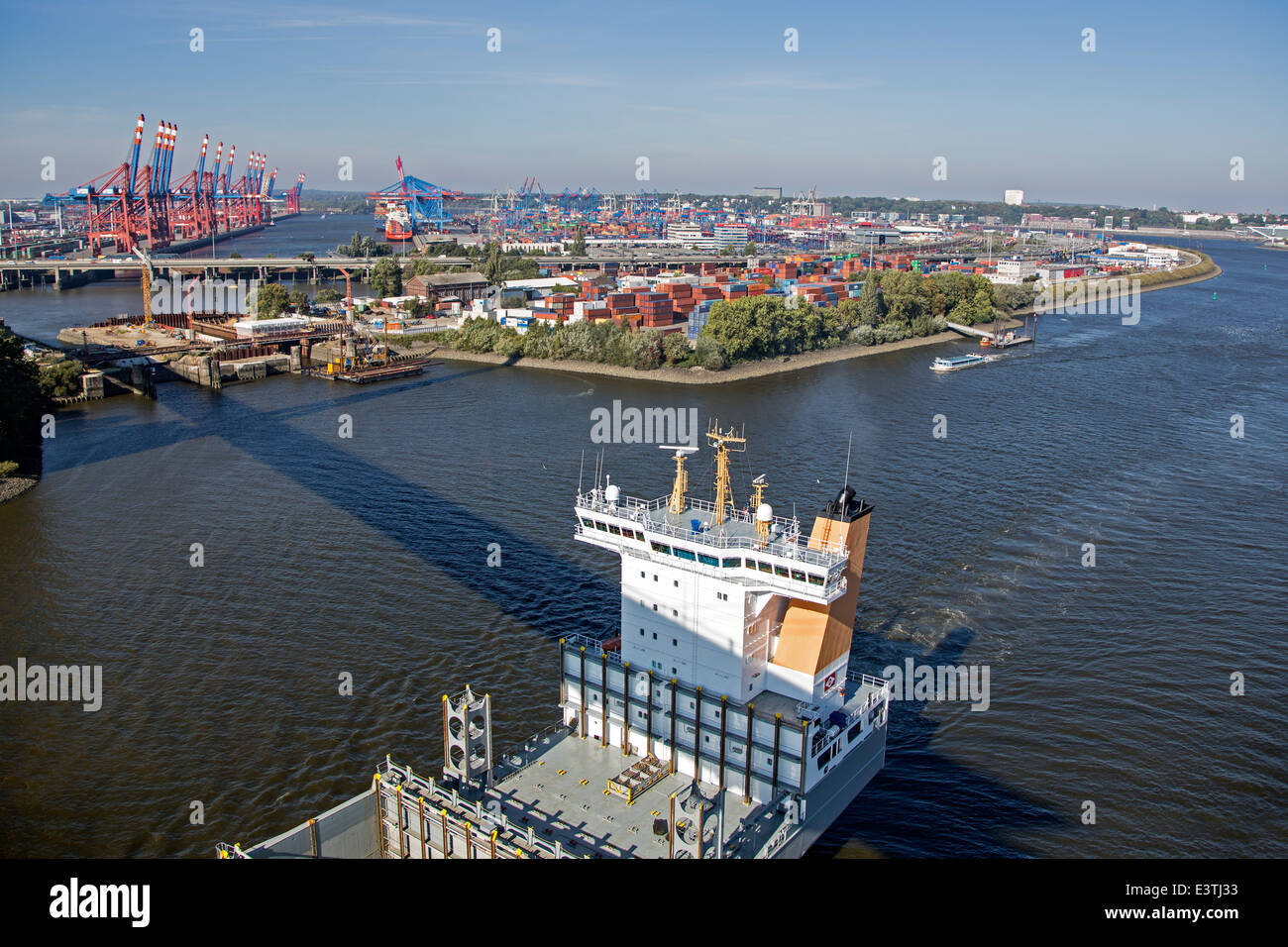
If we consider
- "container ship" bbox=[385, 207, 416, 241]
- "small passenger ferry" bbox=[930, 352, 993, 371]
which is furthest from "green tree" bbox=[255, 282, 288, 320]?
"container ship" bbox=[385, 207, 416, 241]

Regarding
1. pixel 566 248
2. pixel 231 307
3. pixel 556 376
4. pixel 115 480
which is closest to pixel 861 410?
pixel 556 376

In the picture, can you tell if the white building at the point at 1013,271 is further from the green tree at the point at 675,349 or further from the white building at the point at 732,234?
the white building at the point at 732,234

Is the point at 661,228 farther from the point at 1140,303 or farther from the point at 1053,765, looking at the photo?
the point at 1053,765

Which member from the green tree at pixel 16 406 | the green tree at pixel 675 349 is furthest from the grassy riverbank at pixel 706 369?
the green tree at pixel 16 406

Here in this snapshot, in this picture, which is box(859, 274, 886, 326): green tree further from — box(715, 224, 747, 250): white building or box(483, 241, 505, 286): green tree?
box(715, 224, 747, 250): white building

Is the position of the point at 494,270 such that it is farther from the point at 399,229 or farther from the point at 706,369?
the point at 399,229
